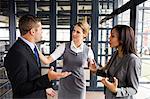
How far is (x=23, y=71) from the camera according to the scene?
1436mm

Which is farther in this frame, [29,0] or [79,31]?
[29,0]

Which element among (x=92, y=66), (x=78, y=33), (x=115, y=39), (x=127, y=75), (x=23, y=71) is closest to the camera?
(x=23, y=71)

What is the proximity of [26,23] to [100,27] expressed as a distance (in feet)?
11.8

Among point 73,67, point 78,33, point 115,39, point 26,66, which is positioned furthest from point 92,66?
point 26,66

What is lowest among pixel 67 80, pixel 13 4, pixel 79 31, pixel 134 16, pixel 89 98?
pixel 89 98

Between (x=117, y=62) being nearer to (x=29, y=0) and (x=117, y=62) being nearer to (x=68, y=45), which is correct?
(x=68, y=45)

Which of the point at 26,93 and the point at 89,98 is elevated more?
the point at 26,93

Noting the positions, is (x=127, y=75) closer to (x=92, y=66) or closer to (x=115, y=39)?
(x=115, y=39)

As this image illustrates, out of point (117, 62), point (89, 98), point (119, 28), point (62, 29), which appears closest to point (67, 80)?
point (117, 62)

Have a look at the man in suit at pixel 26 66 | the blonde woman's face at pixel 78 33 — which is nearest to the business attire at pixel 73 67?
the blonde woman's face at pixel 78 33

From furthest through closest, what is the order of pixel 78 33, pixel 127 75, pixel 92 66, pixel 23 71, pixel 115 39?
pixel 78 33, pixel 92 66, pixel 115 39, pixel 127 75, pixel 23 71

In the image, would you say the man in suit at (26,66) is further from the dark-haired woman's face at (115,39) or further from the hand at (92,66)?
the hand at (92,66)

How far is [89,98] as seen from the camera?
14.6 ft

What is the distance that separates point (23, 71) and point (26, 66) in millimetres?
Result: 45
